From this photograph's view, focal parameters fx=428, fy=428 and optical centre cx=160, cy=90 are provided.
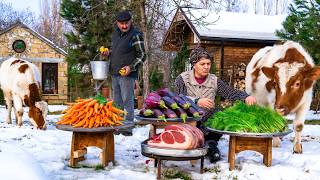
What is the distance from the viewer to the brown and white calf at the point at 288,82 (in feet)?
19.4

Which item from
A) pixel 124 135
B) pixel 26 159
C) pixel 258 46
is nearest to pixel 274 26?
pixel 258 46

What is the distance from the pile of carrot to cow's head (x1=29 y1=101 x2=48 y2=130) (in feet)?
14.8

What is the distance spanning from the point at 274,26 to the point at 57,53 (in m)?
13.3

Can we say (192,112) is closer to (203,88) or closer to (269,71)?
(203,88)

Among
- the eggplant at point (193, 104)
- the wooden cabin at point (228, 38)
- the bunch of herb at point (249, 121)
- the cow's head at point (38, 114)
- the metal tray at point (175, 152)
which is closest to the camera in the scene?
the metal tray at point (175, 152)

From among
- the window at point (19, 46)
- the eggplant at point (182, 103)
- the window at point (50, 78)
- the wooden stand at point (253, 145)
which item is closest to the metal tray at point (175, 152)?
the wooden stand at point (253, 145)

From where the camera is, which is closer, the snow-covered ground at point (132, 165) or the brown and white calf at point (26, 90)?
the snow-covered ground at point (132, 165)

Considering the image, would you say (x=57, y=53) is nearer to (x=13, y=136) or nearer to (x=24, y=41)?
(x=24, y=41)

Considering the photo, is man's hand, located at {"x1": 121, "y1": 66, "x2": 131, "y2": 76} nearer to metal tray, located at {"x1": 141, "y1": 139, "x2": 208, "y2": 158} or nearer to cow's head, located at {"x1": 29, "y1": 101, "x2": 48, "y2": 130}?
metal tray, located at {"x1": 141, "y1": 139, "x2": 208, "y2": 158}

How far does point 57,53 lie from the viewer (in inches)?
1064

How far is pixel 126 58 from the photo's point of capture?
779 centimetres

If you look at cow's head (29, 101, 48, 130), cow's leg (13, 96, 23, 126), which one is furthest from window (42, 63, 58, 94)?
cow's head (29, 101, 48, 130)

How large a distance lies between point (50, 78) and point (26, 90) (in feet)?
58.9

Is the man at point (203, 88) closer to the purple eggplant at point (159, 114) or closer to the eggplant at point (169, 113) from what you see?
the eggplant at point (169, 113)
